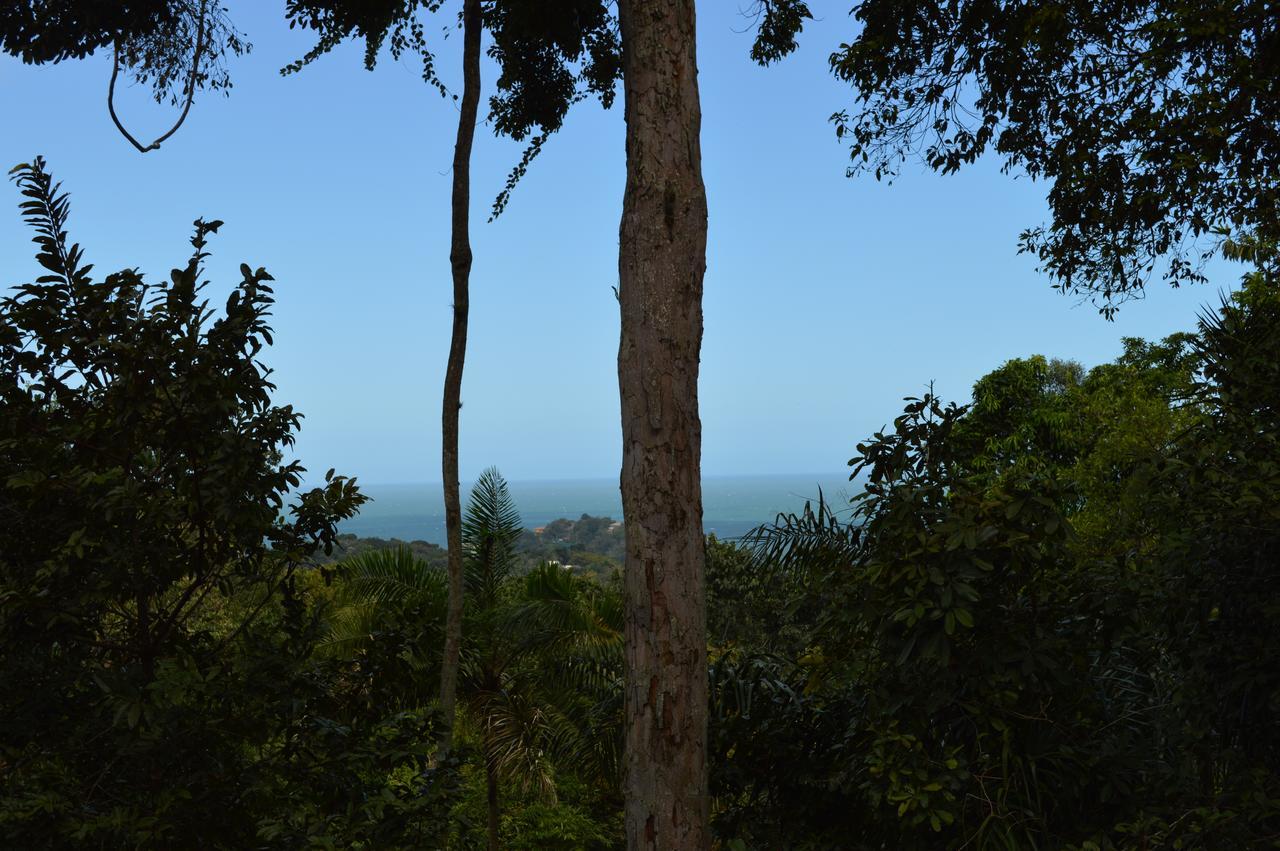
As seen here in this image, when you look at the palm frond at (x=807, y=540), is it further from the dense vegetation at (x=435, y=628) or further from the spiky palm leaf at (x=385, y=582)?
the spiky palm leaf at (x=385, y=582)

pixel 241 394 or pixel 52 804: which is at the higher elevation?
pixel 241 394

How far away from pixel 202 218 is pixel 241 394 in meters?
0.69

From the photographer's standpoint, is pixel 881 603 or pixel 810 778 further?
pixel 810 778

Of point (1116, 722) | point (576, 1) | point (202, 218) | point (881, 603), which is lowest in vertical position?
point (1116, 722)

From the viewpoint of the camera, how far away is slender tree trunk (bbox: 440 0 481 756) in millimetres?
7562

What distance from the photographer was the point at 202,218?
381 centimetres

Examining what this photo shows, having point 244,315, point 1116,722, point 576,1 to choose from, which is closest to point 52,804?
point 244,315

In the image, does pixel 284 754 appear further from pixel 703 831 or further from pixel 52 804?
pixel 703 831

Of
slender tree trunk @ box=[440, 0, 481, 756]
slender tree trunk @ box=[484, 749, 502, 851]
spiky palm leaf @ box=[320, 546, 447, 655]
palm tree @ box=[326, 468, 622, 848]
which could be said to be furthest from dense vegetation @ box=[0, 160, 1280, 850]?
slender tree trunk @ box=[484, 749, 502, 851]

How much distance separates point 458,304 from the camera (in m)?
8.02

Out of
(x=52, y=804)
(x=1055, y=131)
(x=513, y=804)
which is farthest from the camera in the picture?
(x=513, y=804)

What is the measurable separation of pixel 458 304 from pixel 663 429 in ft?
13.3

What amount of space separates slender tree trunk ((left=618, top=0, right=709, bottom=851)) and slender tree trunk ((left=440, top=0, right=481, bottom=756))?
3.44 m

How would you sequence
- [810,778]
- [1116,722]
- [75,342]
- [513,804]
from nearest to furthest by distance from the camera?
[75,342]
[1116,722]
[810,778]
[513,804]
